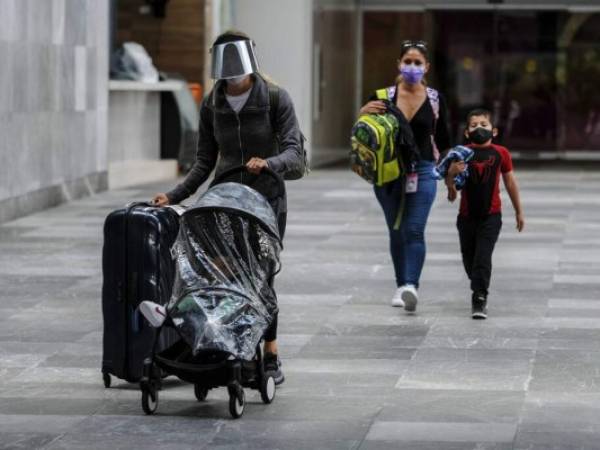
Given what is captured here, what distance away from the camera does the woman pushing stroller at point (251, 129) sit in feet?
25.8

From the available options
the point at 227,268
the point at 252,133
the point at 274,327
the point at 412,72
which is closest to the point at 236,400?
the point at 227,268

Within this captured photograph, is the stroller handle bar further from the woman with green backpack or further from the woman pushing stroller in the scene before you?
the woman with green backpack

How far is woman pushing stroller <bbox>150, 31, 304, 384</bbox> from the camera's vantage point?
7.88 m

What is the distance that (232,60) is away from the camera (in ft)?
25.7

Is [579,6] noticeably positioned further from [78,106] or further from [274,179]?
[274,179]

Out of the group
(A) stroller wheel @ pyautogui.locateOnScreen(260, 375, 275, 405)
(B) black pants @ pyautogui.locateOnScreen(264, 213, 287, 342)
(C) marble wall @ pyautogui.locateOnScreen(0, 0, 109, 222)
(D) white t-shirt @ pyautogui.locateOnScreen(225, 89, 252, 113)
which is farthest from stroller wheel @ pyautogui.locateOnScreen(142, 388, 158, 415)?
(C) marble wall @ pyautogui.locateOnScreen(0, 0, 109, 222)

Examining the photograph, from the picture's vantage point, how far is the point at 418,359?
8820 mm

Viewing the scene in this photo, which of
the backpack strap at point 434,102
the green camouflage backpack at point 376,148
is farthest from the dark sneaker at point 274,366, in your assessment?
the backpack strap at point 434,102

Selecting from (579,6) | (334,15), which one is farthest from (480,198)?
(579,6)

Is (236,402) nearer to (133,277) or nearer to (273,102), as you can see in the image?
(133,277)

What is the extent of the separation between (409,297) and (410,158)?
0.88 metres

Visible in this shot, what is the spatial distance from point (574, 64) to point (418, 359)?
25.6 m

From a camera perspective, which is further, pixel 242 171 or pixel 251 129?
pixel 251 129

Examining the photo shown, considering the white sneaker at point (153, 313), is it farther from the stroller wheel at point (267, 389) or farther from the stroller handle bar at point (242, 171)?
the stroller handle bar at point (242, 171)
